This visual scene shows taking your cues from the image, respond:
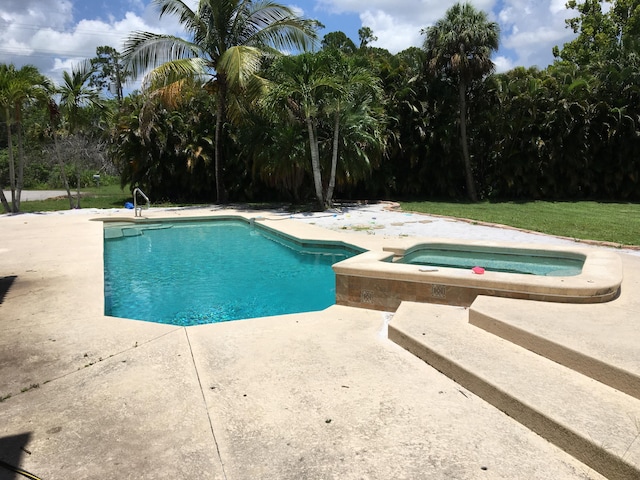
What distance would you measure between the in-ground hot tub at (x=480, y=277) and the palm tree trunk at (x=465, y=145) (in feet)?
38.4

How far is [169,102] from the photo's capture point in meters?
14.5

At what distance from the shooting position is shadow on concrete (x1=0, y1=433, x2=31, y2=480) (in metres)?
2.16

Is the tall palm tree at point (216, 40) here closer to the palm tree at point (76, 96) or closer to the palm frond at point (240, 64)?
the palm frond at point (240, 64)

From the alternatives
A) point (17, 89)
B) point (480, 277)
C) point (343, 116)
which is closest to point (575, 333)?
point (480, 277)

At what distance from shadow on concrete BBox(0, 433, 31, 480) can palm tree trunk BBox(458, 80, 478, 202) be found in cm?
1740

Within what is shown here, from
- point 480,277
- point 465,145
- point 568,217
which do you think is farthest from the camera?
point 465,145

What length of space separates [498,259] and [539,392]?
4119 mm

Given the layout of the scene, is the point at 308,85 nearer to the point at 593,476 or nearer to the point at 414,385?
the point at 414,385

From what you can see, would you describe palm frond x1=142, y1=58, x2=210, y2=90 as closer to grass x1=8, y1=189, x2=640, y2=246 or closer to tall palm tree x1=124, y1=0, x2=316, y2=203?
tall palm tree x1=124, y1=0, x2=316, y2=203

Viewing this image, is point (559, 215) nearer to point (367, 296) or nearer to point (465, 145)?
point (465, 145)

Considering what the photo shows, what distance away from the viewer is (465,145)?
57.7ft

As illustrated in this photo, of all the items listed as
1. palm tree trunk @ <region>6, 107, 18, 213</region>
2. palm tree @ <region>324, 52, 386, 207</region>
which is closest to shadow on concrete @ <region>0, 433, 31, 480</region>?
palm tree @ <region>324, 52, 386, 207</region>

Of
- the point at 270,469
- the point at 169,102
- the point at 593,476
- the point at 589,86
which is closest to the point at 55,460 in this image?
the point at 270,469

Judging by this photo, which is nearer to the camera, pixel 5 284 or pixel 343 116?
pixel 5 284
